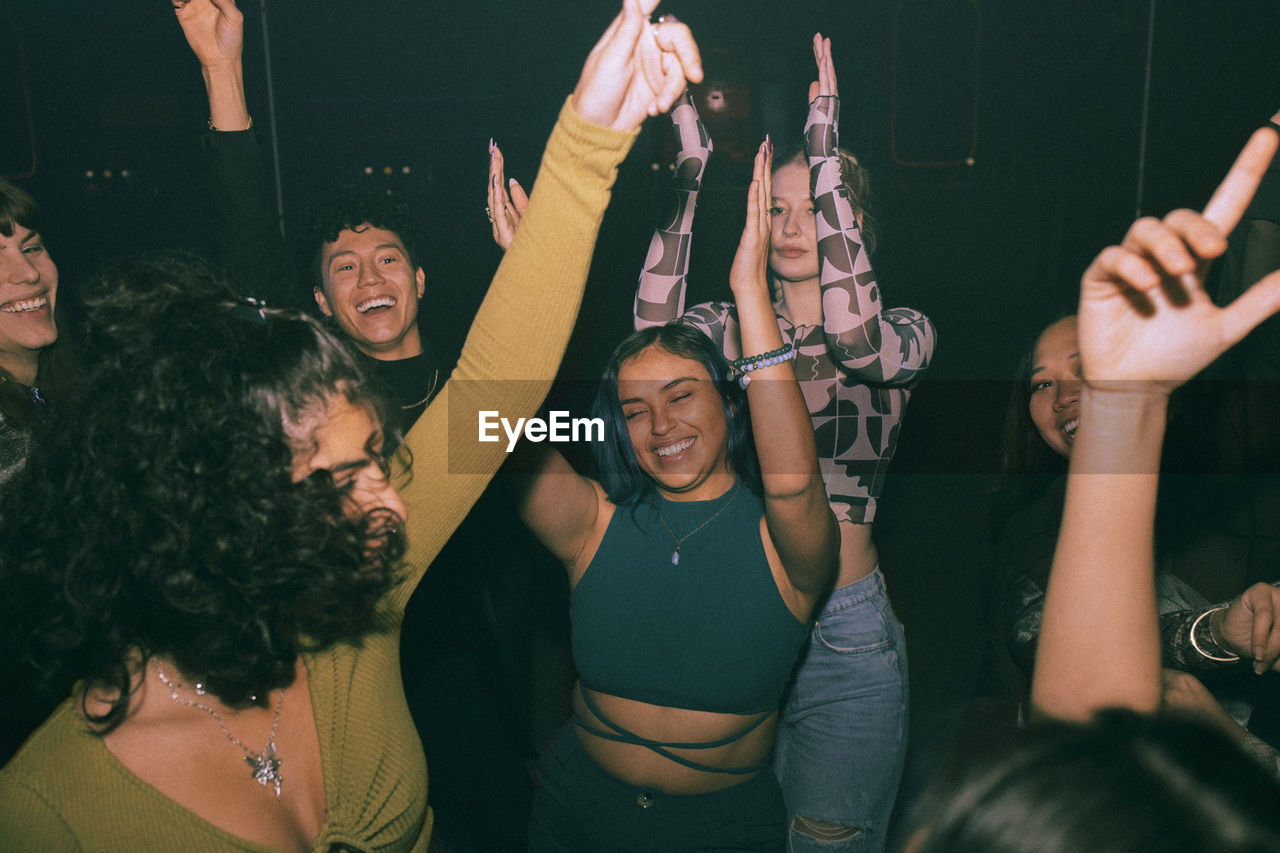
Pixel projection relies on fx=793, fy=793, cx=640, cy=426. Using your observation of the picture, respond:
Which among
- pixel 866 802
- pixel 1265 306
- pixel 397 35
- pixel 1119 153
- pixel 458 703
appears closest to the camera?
pixel 1265 306

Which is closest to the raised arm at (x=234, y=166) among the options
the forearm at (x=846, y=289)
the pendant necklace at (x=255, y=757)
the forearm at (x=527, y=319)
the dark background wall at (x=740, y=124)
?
the forearm at (x=527, y=319)

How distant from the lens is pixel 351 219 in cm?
203

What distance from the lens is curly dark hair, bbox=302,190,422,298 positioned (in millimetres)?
2033

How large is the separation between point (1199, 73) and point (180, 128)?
14.4ft

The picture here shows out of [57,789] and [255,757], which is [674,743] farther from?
[57,789]

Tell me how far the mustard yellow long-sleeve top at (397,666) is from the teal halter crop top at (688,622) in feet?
1.45

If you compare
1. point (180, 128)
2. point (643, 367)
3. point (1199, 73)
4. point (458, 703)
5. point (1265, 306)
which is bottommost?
point (458, 703)

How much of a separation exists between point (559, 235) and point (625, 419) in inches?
33.3

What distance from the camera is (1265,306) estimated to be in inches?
25.4

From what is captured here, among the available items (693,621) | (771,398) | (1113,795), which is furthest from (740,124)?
(1113,795)

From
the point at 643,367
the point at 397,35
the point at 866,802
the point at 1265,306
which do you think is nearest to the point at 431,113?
the point at 397,35

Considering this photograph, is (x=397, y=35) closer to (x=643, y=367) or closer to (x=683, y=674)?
(x=643, y=367)

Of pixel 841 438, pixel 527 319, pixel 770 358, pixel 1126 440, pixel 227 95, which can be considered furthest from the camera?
pixel 841 438

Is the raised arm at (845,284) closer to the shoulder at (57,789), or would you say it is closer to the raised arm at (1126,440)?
the raised arm at (1126,440)
